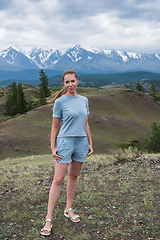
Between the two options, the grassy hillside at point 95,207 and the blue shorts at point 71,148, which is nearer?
the blue shorts at point 71,148

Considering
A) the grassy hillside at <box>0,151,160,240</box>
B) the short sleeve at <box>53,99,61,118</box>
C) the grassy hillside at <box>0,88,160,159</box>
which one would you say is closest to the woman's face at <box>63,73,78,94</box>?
the short sleeve at <box>53,99,61,118</box>

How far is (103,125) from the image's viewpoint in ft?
136

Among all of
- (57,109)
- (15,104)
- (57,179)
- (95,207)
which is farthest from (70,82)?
(15,104)

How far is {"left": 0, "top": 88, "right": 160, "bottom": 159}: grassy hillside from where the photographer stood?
27.7 metres

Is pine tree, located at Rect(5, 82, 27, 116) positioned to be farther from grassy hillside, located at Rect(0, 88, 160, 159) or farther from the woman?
the woman

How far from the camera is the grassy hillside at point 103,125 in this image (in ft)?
90.8

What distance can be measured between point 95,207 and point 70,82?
124 inches

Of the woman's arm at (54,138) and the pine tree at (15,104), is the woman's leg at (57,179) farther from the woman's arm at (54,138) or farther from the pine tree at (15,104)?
the pine tree at (15,104)

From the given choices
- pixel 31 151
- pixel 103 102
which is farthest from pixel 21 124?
pixel 103 102

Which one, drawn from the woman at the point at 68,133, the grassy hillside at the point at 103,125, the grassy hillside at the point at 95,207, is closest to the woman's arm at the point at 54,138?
the woman at the point at 68,133

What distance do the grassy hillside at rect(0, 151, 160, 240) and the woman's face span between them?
2.89 metres

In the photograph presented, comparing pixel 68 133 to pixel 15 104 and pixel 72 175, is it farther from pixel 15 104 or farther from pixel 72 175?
Result: pixel 15 104

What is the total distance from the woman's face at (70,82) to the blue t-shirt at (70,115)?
0.16m

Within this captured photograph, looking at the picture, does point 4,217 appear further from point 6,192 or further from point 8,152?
point 8,152
